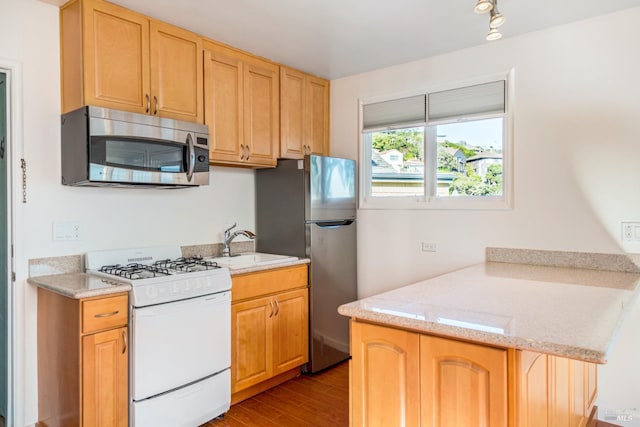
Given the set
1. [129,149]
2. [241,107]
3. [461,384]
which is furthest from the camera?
[241,107]

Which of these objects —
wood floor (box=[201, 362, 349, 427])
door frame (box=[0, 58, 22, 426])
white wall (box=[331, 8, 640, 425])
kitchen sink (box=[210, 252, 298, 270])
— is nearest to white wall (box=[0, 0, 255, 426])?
door frame (box=[0, 58, 22, 426])

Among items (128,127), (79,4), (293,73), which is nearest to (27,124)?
(128,127)

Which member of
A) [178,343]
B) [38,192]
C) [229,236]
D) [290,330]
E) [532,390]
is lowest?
[290,330]

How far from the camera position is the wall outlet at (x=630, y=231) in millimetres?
2402

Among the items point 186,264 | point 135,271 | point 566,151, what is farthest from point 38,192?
point 566,151

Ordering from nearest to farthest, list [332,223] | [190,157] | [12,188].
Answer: [12,188] < [190,157] < [332,223]

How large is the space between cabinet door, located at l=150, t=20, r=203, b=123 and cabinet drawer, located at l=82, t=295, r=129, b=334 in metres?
1.15

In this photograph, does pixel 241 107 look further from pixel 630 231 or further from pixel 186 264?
pixel 630 231

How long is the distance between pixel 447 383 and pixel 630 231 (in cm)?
180

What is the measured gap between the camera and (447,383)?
1400 millimetres

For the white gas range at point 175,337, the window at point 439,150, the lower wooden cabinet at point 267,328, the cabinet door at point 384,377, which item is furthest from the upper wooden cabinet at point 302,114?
the cabinet door at point 384,377

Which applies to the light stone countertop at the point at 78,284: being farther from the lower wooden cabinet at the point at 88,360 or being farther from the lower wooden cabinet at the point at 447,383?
the lower wooden cabinet at the point at 447,383

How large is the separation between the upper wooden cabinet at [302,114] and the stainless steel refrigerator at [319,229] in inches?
11.0

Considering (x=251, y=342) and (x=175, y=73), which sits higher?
(x=175, y=73)
